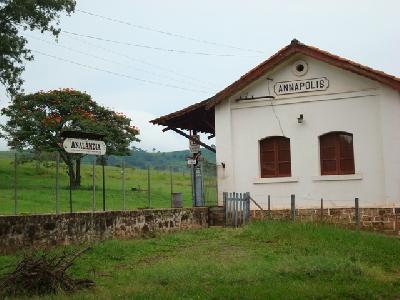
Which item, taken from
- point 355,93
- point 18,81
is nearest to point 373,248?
point 355,93

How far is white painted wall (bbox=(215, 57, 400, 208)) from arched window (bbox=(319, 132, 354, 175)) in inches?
9.0

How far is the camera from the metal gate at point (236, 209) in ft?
58.0

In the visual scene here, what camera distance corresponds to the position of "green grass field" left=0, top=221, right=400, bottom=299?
8.41m

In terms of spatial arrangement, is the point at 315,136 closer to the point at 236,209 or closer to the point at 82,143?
the point at 236,209

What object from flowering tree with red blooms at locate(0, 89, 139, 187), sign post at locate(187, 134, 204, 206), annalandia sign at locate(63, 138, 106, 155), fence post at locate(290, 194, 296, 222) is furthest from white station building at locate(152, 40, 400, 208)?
flowering tree with red blooms at locate(0, 89, 139, 187)

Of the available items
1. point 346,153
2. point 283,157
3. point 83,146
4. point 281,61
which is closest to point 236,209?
point 283,157

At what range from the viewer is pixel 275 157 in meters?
18.8

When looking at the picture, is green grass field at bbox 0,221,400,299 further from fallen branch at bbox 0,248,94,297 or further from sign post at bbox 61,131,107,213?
sign post at bbox 61,131,107,213

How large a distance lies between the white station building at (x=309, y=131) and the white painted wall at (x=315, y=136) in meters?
0.03

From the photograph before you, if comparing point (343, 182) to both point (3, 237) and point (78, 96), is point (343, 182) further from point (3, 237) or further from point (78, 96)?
point (78, 96)

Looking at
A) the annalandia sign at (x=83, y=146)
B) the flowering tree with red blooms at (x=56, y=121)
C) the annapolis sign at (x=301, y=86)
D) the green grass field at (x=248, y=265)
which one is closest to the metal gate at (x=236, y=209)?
the green grass field at (x=248, y=265)

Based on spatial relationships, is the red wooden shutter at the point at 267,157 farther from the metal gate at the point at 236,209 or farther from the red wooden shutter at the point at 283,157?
the metal gate at the point at 236,209

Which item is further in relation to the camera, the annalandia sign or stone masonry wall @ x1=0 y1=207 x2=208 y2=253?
the annalandia sign

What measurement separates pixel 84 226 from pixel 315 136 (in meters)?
8.38
